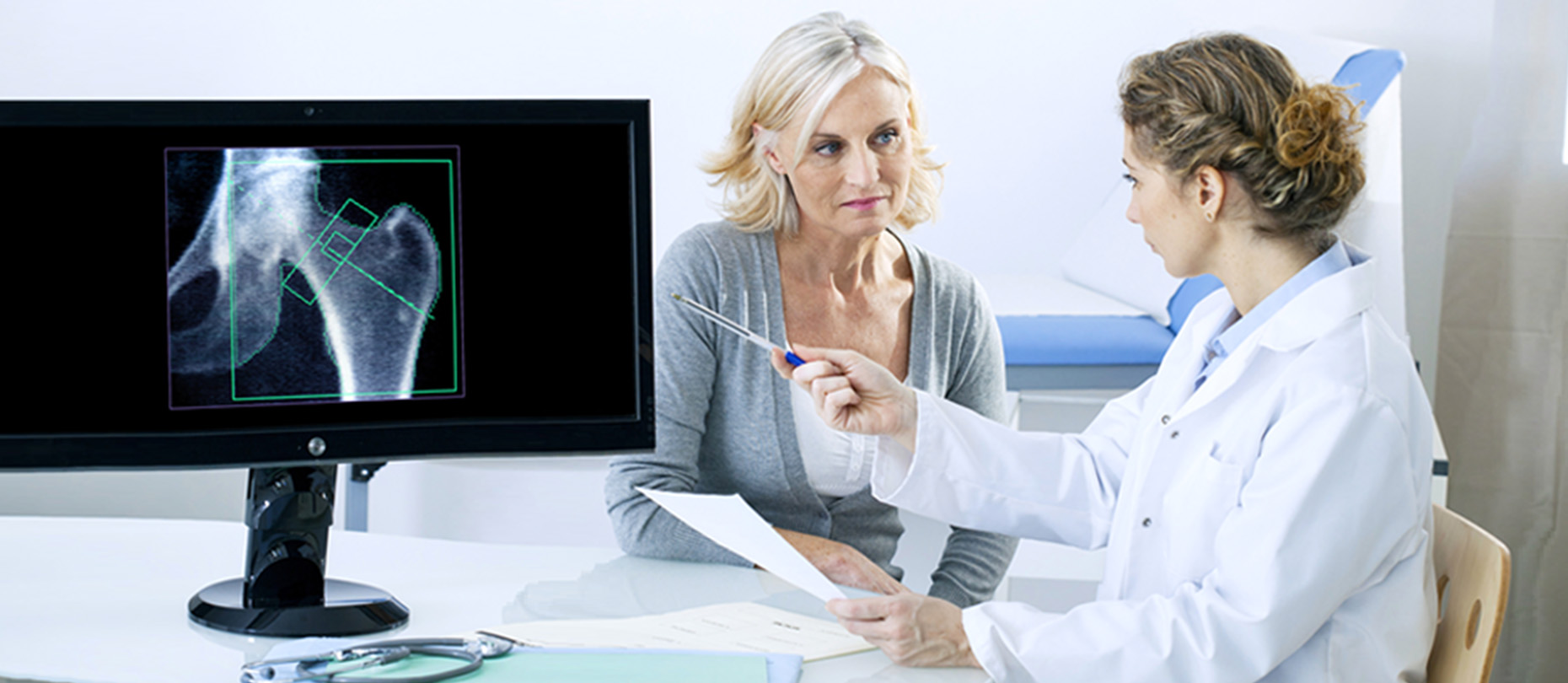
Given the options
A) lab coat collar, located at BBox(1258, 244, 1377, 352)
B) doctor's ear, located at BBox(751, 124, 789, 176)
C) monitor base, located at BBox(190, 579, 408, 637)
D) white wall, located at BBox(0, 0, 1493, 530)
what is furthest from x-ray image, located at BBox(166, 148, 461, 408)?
white wall, located at BBox(0, 0, 1493, 530)

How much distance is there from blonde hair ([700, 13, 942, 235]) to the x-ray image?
1.85 feet

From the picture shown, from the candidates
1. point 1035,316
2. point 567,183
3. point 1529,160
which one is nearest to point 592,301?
point 567,183

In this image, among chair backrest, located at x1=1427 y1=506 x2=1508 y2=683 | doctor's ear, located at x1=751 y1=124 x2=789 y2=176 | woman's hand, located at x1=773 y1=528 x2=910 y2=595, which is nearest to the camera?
chair backrest, located at x1=1427 y1=506 x2=1508 y2=683

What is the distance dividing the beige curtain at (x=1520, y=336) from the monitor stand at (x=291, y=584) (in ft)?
5.86

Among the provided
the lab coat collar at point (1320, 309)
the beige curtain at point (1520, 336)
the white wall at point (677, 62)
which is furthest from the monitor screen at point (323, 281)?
the white wall at point (677, 62)

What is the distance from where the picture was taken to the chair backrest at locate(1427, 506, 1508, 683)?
103 centimetres

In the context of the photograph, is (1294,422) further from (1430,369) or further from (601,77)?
(601,77)

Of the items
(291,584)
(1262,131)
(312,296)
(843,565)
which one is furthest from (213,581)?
(1262,131)

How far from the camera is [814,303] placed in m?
1.59

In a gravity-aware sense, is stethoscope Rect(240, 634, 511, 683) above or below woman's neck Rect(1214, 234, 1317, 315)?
below

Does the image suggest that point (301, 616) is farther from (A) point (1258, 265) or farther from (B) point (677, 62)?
(B) point (677, 62)

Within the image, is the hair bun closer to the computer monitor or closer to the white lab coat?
the white lab coat

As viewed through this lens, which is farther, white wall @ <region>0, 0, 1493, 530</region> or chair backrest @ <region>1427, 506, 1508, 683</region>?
white wall @ <region>0, 0, 1493, 530</region>

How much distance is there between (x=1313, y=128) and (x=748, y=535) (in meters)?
0.58
